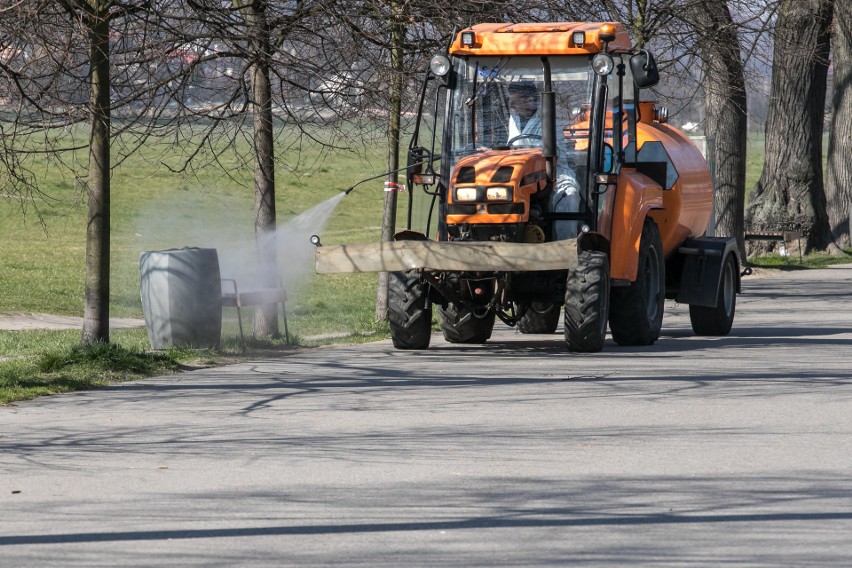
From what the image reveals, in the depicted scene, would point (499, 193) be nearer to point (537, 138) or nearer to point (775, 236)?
point (537, 138)

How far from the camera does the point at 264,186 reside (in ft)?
52.4

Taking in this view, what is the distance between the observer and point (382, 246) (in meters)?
12.9

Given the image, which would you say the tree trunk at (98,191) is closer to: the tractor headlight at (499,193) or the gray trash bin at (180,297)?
the gray trash bin at (180,297)

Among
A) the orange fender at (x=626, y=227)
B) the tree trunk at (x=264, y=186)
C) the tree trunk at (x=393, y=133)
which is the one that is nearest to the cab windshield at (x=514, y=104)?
the orange fender at (x=626, y=227)

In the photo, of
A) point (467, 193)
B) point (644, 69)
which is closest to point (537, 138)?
point (467, 193)

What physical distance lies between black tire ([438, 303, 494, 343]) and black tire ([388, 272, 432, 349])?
890mm

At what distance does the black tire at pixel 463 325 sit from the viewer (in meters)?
14.7

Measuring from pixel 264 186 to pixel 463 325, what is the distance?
9.72 ft

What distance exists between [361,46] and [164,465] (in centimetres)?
740

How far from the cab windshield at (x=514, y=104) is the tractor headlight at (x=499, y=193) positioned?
2.89 ft

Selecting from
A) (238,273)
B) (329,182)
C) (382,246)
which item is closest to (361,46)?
(382,246)

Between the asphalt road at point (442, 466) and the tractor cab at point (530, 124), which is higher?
the tractor cab at point (530, 124)

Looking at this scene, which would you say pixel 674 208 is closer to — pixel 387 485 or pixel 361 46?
pixel 361 46

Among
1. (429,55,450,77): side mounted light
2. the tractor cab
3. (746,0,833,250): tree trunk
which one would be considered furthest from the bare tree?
(746,0,833,250): tree trunk
